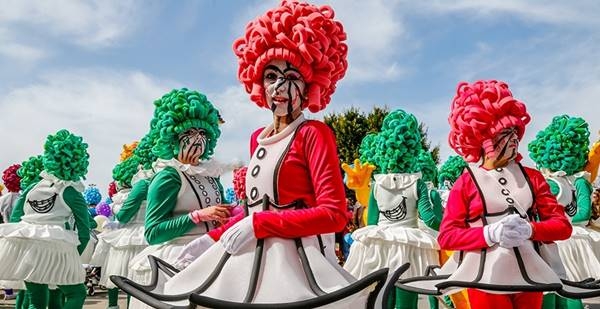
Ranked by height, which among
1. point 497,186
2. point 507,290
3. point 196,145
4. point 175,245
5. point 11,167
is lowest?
point 507,290

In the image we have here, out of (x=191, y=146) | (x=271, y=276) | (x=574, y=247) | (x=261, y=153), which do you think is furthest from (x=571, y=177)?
(x=271, y=276)

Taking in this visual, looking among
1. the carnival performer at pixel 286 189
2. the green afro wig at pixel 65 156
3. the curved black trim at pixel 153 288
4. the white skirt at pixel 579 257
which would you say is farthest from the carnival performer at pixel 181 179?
the white skirt at pixel 579 257

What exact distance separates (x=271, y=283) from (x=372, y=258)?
13.4ft

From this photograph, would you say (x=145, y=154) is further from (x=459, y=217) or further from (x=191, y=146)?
(x=459, y=217)

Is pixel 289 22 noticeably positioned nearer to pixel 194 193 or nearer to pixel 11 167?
pixel 194 193

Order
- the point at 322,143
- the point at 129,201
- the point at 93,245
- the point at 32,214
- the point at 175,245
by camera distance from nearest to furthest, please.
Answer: the point at 322,143
the point at 175,245
the point at 129,201
the point at 32,214
the point at 93,245

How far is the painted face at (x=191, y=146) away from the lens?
4.16 m

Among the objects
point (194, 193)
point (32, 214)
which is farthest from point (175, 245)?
point (32, 214)

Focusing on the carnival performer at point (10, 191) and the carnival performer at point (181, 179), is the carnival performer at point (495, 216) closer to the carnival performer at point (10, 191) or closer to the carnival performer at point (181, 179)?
the carnival performer at point (181, 179)

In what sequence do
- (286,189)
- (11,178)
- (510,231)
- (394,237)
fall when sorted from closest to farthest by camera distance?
1. (286,189)
2. (510,231)
3. (394,237)
4. (11,178)

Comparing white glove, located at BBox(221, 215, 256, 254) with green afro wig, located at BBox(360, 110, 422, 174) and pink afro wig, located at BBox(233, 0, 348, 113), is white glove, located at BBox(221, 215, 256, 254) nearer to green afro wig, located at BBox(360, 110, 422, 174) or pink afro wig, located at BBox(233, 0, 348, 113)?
pink afro wig, located at BBox(233, 0, 348, 113)

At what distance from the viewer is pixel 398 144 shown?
636 cm

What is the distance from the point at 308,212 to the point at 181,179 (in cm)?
194

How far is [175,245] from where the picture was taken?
4016 millimetres
